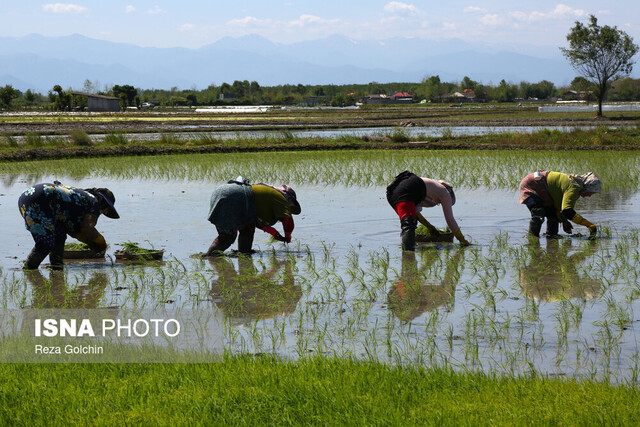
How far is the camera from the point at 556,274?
7316 millimetres

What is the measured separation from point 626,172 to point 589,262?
8.66 metres

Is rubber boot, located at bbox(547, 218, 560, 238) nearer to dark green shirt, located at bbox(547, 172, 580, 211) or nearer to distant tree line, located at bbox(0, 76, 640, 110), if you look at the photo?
dark green shirt, located at bbox(547, 172, 580, 211)

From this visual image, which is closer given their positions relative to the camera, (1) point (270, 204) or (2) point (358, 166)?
(1) point (270, 204)

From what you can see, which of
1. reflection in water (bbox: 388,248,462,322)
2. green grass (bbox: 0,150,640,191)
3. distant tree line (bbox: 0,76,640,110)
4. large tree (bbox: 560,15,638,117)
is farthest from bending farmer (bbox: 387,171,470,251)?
distant tree line (bbox: 0,76,640,110)

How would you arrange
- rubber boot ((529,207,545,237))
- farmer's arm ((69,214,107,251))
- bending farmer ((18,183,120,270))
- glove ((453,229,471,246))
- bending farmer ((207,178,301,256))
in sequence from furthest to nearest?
rubber boot ((529,207,545,237))
glove ((453,229,471,246))
bending farmer ((207,178,301,256))
farmer's arm ((69,214,107,251))
bending farmer ((18,183,120,270))

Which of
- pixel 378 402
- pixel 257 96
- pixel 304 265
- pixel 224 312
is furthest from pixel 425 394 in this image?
pixel 257 96

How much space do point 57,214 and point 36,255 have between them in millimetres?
494

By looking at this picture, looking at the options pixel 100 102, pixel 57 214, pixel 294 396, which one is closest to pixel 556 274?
pixel 294 396

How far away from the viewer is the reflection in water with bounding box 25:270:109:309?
625cm

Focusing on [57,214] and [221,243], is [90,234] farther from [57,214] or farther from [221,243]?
[221,243]

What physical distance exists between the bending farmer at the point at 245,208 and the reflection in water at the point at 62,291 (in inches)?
51.0

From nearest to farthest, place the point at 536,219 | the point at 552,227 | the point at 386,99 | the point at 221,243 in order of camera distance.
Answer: the point at 221,243 < the point at 536,219 < the point at 552,227 < the point at 386,99

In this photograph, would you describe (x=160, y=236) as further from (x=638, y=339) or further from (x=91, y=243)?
(x=638, y=339)

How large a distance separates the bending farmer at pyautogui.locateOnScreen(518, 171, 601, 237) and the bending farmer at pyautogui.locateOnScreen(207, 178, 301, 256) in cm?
291
